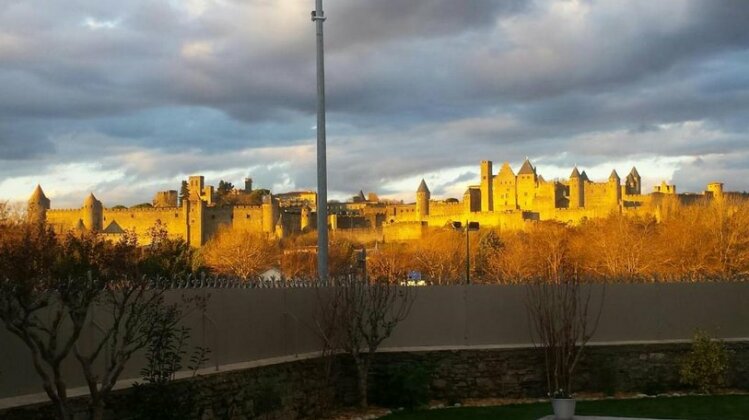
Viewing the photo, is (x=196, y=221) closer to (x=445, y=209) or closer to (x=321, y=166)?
(x=445, y=209)

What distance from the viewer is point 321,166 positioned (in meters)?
15.7

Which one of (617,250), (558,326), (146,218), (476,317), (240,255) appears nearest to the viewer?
(558,326)

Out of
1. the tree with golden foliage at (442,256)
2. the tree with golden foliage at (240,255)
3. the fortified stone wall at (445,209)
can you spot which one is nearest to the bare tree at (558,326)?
the tree with golden foliage at (442,256)

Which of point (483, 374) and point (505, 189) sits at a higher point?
point (505, 189)

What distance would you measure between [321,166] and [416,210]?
484 ft

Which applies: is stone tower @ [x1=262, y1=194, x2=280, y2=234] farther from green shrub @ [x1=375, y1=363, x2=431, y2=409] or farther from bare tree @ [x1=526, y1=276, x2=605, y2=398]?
green shrub @ [x1=375, y1=363, x2=431, y2=409]

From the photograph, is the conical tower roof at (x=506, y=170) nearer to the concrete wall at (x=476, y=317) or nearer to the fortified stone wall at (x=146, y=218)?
the fortified stone wall at (x=146, y=218)

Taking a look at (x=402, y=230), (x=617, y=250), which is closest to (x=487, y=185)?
(x=402, y=230)

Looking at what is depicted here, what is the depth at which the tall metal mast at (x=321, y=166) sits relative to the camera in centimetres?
1541

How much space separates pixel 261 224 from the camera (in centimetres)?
14075

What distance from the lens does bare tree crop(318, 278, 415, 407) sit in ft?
48.2

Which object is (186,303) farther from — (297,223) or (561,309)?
(297,223)

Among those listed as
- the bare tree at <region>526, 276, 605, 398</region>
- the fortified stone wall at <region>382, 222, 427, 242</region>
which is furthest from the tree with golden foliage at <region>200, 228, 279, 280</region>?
the bare tree at <region>526, 276, 605, 398</region>

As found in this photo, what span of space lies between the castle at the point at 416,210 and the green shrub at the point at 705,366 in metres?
106
